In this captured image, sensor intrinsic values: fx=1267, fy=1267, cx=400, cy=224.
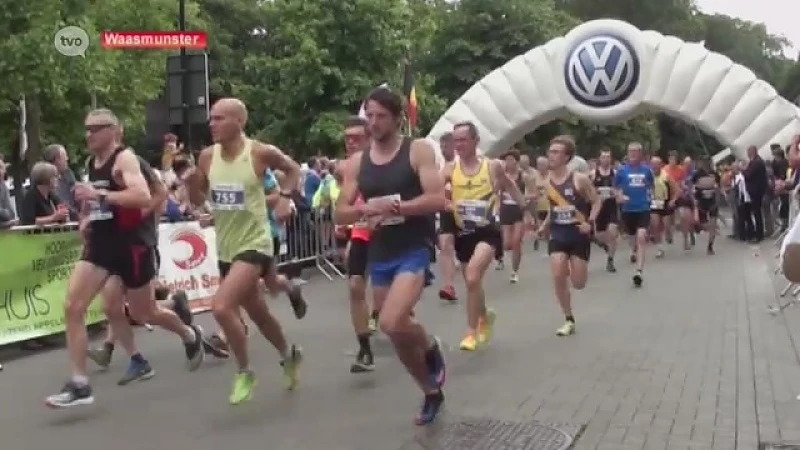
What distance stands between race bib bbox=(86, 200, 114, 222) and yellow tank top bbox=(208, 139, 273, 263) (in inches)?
25.5

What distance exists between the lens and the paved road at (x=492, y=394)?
6875 millimetres

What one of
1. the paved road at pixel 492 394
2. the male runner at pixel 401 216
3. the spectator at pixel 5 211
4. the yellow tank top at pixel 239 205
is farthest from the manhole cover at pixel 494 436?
the spectator at pixel 5 211

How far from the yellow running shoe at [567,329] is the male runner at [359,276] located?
195cm

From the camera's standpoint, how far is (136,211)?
818 cm

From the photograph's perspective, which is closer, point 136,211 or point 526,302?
point 136,211

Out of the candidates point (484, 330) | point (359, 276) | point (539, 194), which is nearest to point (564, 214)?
point (484, 330)

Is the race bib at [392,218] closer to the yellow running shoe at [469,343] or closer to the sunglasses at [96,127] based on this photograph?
the sunglasses at [96,127]

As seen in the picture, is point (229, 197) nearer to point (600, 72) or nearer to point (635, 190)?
point (635, 190)

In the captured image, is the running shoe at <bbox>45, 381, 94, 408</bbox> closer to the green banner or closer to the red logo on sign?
the green banner

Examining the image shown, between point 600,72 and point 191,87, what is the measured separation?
10.00 m

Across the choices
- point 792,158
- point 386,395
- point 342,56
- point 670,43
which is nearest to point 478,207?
point 386,395

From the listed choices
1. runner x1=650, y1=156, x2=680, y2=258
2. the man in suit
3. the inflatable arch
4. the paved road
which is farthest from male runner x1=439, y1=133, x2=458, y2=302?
the inflatable arch

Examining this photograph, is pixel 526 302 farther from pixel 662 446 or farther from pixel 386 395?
pixel 662 446

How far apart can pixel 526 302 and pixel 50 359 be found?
18.6ft
